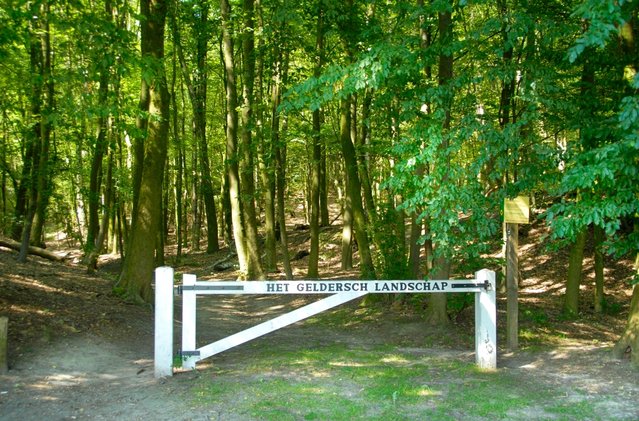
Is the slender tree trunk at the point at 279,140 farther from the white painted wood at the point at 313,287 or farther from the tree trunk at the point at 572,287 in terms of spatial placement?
the white painted wood at the point at 313,287

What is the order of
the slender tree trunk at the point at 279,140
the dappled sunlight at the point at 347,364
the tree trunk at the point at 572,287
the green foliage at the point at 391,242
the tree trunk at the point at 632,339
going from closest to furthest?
the tree trunk at the point at 632,339 → the dappled sunlight at the point at 347,364 → the tree trunk at the point at 572,287 → the green foliage at the point at 391,242 → the slender tree trunk at the point at 279,140

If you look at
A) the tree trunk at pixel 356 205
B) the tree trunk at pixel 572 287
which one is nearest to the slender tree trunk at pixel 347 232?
the tree trunk at pixel 356 205

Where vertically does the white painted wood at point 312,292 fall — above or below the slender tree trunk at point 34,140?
below

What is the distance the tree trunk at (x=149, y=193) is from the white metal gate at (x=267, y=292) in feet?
19.8

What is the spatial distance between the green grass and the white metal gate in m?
0.40

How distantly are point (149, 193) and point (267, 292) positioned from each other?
6.56m

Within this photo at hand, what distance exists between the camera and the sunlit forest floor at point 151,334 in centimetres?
610

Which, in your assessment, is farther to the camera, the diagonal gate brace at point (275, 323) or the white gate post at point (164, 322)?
the diagonal gate brace at point (275, 323)

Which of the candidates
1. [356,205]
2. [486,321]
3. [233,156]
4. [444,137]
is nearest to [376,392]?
[486,321]

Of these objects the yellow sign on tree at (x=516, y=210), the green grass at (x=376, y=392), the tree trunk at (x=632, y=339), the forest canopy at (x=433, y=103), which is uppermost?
the forest canopy at (x=433, y=103)

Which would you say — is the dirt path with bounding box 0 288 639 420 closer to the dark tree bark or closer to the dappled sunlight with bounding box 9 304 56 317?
the dappled sunlight with bounding box 9 304 56 317

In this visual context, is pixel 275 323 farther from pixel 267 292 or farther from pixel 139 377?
pixel 139 377

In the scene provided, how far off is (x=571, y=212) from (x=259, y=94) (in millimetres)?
18670

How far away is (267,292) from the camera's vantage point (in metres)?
6.71
